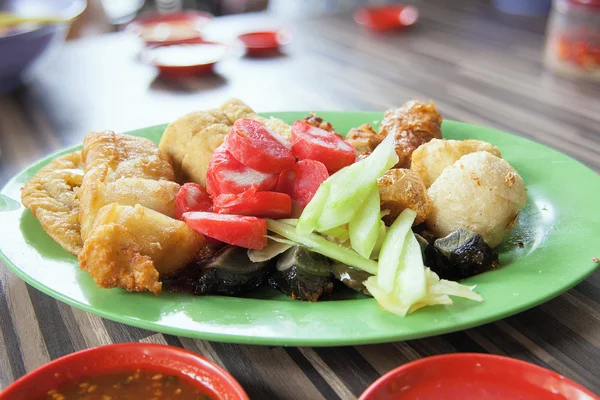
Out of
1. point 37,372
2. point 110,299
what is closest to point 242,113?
point 110,299

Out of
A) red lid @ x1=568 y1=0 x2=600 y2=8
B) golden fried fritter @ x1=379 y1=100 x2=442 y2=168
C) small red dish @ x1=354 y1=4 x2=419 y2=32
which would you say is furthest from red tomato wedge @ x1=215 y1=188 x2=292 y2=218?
small red dish @ x1=354 y1=4 x2=419 y2=32

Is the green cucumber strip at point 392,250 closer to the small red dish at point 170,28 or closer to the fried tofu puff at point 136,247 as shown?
the fried tofu puff at point 136,247

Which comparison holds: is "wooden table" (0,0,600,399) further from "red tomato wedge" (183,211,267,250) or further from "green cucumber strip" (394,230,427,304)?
"red tomato wedge" (183,211,267,250)

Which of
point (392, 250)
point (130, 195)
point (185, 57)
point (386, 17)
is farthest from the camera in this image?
point (386, 17)

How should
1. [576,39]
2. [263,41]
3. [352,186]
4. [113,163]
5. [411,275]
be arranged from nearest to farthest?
[411,275]
[352,186]
[113,163]
[576,39]
[263,41]

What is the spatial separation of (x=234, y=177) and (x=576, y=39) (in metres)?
2.92

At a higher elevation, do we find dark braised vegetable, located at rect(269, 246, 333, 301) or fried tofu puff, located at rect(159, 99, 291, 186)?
fried tofu puff, located at rect(159, 99, 291, 186)

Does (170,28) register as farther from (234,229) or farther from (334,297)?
(334,297)

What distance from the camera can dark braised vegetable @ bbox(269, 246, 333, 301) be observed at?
1685 mm

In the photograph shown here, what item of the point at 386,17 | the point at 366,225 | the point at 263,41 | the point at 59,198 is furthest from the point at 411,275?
the point at 386,17

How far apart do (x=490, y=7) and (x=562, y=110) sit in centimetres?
271

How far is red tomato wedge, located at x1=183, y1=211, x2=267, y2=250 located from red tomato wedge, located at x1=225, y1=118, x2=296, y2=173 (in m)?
0.18

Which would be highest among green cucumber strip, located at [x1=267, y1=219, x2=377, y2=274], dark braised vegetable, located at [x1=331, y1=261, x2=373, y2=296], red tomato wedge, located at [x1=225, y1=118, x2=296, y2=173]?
red tomato wedge, located at [x1=225, y1=118, x2=296, y2=173]

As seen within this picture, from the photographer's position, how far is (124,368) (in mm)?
1344
